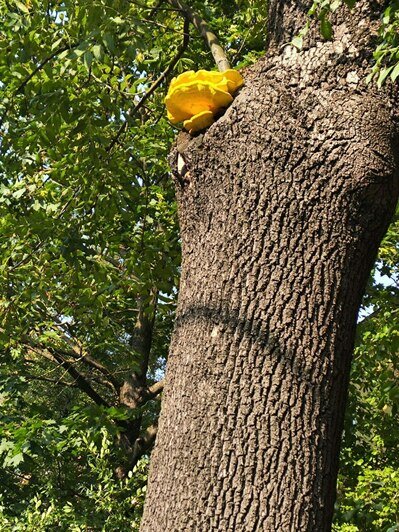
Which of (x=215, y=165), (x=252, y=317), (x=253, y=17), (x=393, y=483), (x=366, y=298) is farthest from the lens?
(x=366, y=298)

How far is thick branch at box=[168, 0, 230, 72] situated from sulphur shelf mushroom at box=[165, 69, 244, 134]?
0.43 meters

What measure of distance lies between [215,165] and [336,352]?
0.58 metres

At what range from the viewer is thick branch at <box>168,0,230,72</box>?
261 cm

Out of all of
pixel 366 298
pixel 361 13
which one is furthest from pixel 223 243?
pixel 366 298

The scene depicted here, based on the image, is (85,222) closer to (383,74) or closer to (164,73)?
(164,73)

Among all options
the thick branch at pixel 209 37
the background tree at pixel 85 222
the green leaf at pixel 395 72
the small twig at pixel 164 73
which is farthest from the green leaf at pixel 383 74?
the small twig at pixel 164 73

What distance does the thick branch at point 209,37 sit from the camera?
103 inches

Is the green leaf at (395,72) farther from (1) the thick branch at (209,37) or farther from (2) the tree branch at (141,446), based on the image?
(2) the tree branch at (141,446)

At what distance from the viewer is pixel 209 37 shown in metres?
3.12

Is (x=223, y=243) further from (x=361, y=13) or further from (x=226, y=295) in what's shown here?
(x=361, y=13)

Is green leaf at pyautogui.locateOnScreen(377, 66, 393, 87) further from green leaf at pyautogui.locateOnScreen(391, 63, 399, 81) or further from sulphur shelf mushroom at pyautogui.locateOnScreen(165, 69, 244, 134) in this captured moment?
sulphur shelf mushroom at pyautogui.locateOnScreen(165, 69, 244, 134)

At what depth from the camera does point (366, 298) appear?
7.02m

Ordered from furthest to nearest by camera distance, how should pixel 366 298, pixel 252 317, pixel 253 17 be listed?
pixel 366 298 < pixel 253 17 < pixel 252 317

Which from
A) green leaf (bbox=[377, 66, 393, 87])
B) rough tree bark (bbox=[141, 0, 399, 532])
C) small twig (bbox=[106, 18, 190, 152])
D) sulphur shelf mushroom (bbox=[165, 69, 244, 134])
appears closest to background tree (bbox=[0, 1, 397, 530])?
small twig (bbox=[106, 18, 190, 152])
